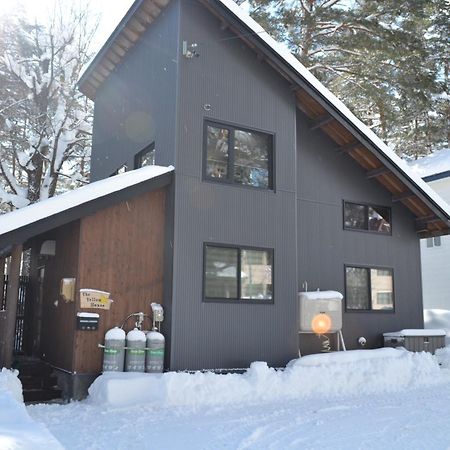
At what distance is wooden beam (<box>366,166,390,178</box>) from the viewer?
11315 mm

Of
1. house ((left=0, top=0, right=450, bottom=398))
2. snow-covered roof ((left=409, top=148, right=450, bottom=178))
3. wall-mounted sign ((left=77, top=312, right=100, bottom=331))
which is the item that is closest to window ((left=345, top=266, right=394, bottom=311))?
house ((left=0, top=0, right=450, bottom=398))

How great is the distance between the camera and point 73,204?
7.64 meters

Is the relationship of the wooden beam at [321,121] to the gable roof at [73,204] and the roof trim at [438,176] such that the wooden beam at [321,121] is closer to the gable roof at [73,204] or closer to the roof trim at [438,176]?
the gable roof at [73,204]

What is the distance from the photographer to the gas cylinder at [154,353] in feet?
26.6

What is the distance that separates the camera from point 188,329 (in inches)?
338

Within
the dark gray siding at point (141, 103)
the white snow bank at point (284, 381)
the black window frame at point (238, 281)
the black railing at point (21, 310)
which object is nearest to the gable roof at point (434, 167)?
the white snow bank at point (284, 381)

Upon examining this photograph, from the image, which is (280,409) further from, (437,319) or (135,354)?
(437,319)

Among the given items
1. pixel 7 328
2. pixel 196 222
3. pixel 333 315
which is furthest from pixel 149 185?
pixel 333 315

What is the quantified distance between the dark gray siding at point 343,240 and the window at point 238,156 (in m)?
1.27

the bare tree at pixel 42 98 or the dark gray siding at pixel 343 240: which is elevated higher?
the bare tree at pixel 42 98

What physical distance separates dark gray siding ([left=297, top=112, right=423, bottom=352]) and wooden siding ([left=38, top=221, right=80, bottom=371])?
4.40 m

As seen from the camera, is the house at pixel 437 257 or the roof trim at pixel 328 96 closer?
the roof trim at pixel 328 96

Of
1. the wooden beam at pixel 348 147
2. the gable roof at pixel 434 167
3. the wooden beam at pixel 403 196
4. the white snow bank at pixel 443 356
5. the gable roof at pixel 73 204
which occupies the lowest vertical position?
the white snow bank at pixel 443 356

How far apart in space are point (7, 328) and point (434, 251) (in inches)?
557
